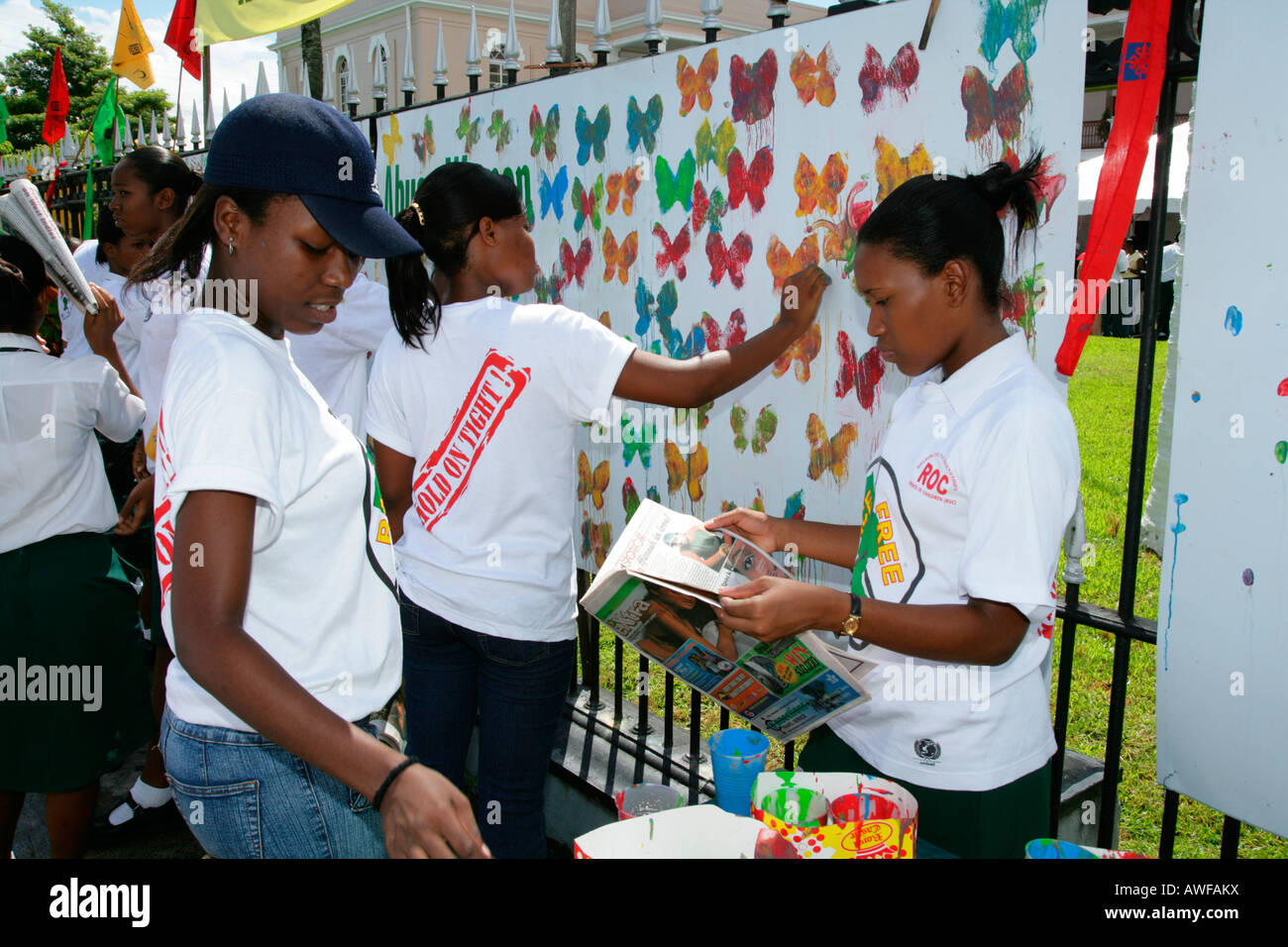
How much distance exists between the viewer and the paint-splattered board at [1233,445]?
5.60 feet

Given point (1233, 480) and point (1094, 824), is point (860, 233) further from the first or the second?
point (1094, 824)

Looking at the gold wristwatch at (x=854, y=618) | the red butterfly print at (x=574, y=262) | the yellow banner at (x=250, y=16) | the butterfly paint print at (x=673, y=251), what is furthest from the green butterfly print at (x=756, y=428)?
the yellow banner at (x=250, y=16)

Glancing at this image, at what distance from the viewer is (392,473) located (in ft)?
7.94

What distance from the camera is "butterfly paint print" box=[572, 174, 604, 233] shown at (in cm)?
305

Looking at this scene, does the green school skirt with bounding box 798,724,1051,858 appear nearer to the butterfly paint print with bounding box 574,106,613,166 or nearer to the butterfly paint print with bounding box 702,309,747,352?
the butterfly paint print with bounding box 702,309,747,352

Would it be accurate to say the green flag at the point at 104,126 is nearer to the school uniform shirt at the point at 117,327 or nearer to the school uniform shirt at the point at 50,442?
the school uniform shirt at the point at 117,327

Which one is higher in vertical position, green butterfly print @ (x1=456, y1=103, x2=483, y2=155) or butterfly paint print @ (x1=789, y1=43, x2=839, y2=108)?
green butterfly print @ (x1=456, y1=103, x2=483, y2=155)

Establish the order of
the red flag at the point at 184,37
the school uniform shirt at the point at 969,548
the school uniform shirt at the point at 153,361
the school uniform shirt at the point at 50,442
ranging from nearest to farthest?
the school uniform shirt at the point at 969,548, the school uniform shirt at the point at 50,442, the school uniform shirt at the point at 153,361, the red flag at the point at 184,37

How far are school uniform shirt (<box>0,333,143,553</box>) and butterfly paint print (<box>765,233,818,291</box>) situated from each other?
6.81 ft

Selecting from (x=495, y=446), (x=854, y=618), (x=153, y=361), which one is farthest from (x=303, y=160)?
(x=153, y=361)

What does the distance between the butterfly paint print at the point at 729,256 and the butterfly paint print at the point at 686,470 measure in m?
0.51

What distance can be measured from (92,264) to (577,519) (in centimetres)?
259

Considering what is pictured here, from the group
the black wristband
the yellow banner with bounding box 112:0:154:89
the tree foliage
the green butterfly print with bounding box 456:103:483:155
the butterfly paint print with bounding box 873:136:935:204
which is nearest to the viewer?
the black wristband

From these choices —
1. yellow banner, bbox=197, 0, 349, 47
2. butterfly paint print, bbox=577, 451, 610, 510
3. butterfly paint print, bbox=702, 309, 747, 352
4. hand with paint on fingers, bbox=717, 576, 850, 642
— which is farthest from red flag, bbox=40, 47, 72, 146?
hand with paint on fingers, bbox=717, 576, 850, 642
